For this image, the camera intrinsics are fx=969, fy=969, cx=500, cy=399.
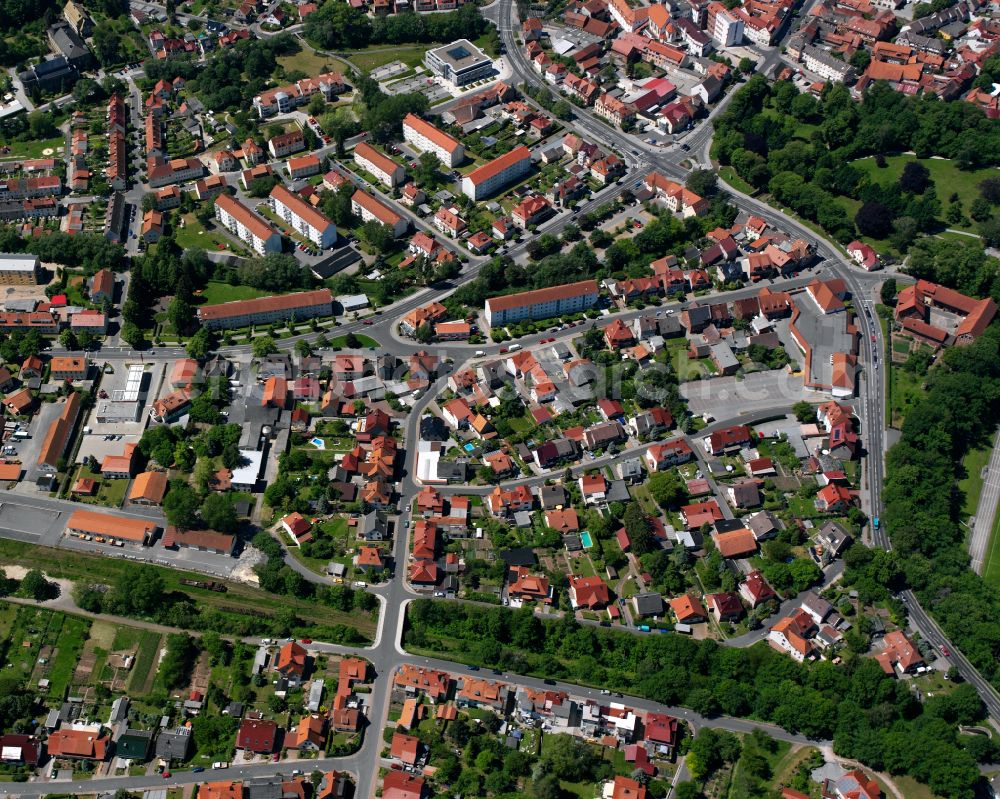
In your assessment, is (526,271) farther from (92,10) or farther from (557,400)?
(92,10)

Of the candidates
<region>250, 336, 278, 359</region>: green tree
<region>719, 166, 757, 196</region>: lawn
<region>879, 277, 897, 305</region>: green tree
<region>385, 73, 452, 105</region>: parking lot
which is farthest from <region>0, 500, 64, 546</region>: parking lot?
<region>879, 277, 897, 305</region>: green tree

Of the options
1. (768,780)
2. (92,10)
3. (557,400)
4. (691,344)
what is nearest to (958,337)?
(691,344)

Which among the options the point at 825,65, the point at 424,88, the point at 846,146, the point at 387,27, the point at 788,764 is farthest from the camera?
the point at 387,27

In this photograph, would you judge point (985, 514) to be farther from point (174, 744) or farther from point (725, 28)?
point (725, 28)

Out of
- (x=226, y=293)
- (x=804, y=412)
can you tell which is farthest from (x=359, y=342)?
(x=804, y=412)

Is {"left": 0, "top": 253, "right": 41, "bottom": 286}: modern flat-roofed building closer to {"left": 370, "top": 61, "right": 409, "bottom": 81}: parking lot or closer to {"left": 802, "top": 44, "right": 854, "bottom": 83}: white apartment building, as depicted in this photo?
{"left": 370, "top": 61, "right": 409, "bottom": 81}: parking lot

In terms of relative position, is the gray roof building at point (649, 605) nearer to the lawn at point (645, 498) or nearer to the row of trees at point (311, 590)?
the lawn at point (645, 498)
